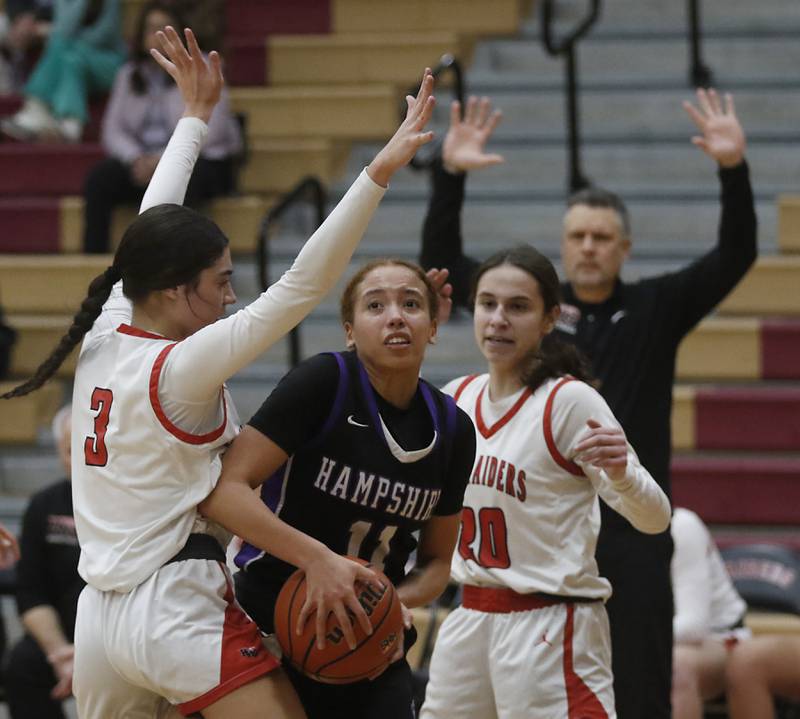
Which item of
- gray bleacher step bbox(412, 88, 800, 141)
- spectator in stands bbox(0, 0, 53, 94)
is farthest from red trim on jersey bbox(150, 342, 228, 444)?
spectator in stands bbox(0, 0, 53, 94)

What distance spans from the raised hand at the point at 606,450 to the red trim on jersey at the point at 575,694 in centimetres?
54

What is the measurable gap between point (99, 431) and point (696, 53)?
5831 millimetres

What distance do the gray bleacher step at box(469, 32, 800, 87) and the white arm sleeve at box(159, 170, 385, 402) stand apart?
223 inches

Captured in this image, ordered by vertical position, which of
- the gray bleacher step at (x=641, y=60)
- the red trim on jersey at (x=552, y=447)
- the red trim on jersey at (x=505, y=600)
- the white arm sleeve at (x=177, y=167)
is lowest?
the red trim on jersey at (x=505, y=600)

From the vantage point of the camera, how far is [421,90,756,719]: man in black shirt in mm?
4984

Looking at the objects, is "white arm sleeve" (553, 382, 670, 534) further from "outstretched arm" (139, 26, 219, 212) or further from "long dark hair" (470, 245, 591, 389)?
"outstretched arm" (139, 26, 219, 212)

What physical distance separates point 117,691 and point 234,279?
491cm

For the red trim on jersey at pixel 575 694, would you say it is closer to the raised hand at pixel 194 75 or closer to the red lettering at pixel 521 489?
the red lettering at pixel 521 489

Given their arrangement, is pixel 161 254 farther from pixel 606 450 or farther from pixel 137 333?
pixel 606 450

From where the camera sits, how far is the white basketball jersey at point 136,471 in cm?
350

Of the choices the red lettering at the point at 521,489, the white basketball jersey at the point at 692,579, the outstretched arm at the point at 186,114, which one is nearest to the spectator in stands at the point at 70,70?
the white basketball jersey at the point at 692,579

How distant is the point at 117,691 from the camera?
3.59 metres

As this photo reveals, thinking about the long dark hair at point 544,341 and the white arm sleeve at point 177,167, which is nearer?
the white arm sleeve at point 177,167

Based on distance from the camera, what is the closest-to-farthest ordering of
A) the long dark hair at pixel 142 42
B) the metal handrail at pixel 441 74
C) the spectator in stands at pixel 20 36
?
the metal handrail at pixel 441 74
the long dark hair at pixel 142 42
the spectator in stands at pixel 20 36
